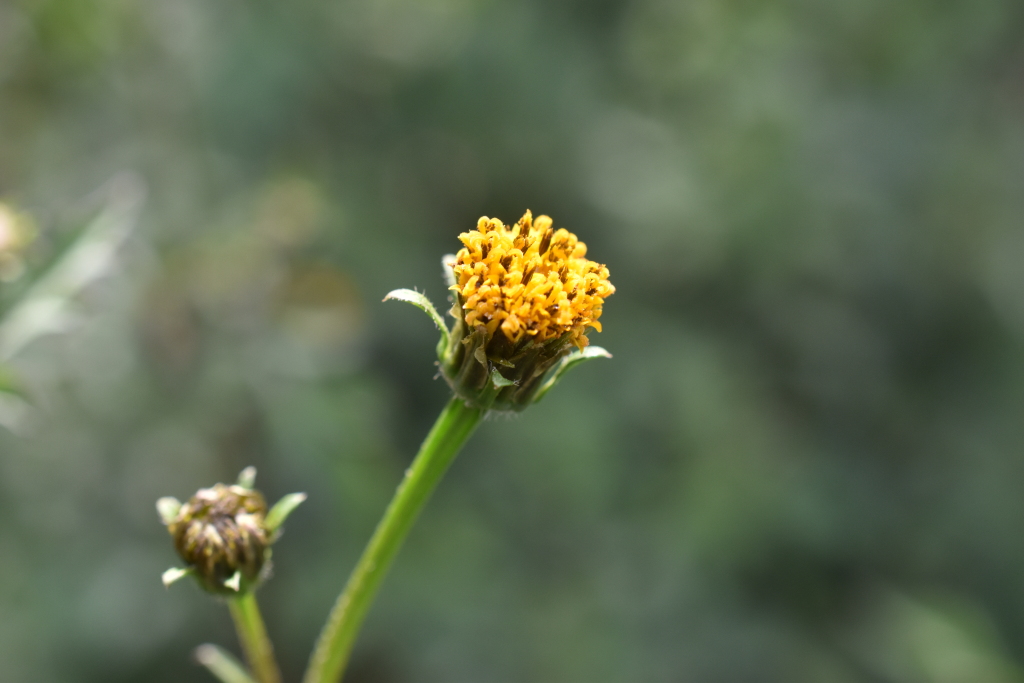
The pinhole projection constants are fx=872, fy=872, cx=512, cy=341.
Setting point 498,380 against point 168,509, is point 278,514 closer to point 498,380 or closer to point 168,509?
point 168,509

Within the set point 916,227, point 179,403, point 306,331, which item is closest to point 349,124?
point 306,331

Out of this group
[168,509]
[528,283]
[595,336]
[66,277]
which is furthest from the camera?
[595,336]

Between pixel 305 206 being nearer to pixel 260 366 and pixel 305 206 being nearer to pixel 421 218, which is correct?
pixel 260 366

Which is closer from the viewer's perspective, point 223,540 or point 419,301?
point 419,301

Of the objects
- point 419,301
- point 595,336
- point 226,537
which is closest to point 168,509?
point 226,537

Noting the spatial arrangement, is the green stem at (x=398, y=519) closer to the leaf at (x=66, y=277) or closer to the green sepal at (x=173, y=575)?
the green sepal at (x=173, y=575)

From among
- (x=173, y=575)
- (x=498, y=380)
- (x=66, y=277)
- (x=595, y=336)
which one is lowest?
(x=173, y=575)

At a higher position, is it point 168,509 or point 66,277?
point 66,277
